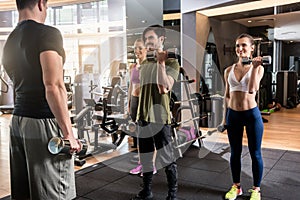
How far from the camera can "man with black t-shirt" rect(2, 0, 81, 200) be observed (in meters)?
1.34

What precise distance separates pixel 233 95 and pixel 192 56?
3.47m

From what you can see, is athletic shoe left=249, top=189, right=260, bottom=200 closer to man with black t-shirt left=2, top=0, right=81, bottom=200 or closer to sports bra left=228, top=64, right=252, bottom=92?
sports bra left=228, top=64, right=252, bottom=92

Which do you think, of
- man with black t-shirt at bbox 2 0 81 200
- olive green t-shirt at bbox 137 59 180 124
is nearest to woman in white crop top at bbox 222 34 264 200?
olive green t-shirt at bbox 137 59 180 124

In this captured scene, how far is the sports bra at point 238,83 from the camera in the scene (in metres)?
2.58

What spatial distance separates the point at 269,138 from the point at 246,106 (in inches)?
119

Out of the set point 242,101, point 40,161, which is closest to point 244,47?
point 242,101

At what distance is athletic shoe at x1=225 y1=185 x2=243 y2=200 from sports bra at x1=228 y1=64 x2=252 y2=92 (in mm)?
923

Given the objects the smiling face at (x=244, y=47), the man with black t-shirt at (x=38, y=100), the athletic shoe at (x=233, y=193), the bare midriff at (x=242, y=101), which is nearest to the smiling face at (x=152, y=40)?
the smiling face at (x=244, y=47)

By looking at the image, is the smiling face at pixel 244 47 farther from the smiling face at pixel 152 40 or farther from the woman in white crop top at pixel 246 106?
the smiling face at pixel 152 40

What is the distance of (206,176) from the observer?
342 cm

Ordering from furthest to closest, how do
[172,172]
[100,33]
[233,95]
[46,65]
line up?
[100,33] < [233,95] < [172,172] < [46,65]

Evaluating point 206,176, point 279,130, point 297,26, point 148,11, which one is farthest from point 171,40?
point 297,26

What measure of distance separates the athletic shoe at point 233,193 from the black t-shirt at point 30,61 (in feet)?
6.45

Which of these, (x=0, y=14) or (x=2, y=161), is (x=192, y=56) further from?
(x=0, y=14)
